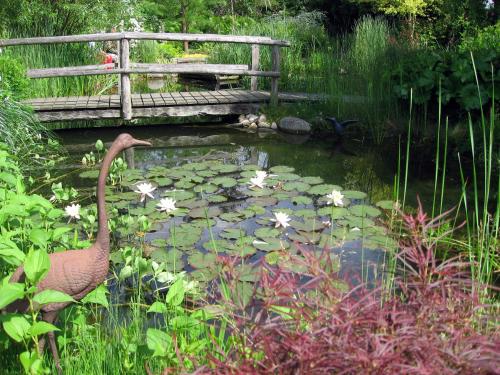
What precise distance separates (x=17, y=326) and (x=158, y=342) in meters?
0.43

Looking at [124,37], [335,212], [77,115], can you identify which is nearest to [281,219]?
[335,212]

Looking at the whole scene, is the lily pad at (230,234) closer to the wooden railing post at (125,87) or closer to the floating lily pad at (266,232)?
the floating lily pad at (266,232)

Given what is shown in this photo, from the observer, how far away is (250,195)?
14.1 ft

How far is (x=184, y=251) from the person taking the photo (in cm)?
339

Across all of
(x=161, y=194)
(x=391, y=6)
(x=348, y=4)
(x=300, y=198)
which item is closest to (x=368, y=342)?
(x=300, y=198)

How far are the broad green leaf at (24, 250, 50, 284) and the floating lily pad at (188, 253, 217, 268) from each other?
1534 mm

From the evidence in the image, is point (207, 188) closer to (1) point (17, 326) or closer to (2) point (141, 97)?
(1) point (17, 326)

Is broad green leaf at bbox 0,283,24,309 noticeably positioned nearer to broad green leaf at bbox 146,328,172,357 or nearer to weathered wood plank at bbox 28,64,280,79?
broad green leaf at bbox 146,328,172,357

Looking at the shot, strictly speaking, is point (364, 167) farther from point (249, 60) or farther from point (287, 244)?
point (249, 60)

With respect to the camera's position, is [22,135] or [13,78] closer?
[22,135]

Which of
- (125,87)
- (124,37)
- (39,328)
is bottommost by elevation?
(39,328)

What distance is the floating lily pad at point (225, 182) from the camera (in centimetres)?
450

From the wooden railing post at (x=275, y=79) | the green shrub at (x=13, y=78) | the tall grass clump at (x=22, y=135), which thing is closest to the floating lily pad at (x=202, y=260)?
the tall grass clump at (x=22, y=135)

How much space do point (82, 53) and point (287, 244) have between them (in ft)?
19.6
